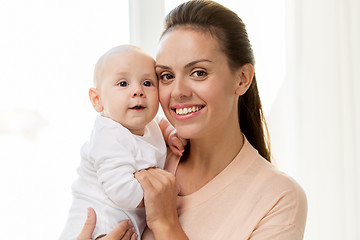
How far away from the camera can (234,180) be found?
1709mm

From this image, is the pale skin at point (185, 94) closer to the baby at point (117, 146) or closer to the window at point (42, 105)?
the baby at point (117, 146)

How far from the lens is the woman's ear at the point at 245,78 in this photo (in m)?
1.77

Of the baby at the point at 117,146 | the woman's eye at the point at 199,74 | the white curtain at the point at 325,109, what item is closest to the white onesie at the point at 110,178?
the baby at the point at 117,146

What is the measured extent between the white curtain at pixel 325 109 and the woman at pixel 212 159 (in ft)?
3.06

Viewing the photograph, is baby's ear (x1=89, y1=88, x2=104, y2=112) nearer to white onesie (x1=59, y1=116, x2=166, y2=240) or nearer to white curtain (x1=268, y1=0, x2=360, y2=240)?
white onesie (x1=59, y1=116, x2=166, y2=240)

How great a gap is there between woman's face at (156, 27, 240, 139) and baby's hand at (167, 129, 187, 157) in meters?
0.17

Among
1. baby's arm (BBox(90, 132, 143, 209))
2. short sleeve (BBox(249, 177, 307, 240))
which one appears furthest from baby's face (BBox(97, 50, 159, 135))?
short sleeve (BBox(249, 177, 307, 240))

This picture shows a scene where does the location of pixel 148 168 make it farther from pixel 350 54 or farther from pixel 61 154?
pixel 350 54

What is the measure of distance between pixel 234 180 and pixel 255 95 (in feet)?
1.36

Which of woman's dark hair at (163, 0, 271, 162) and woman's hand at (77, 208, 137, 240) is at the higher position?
woman's dark hair at (163, 0, 271, 162)

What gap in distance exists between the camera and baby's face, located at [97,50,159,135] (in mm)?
1619

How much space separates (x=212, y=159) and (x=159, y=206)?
1.13 ft

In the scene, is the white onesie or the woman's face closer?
the white onesie

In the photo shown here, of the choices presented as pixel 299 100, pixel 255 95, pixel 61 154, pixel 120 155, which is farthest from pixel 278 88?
pixel 120 155
